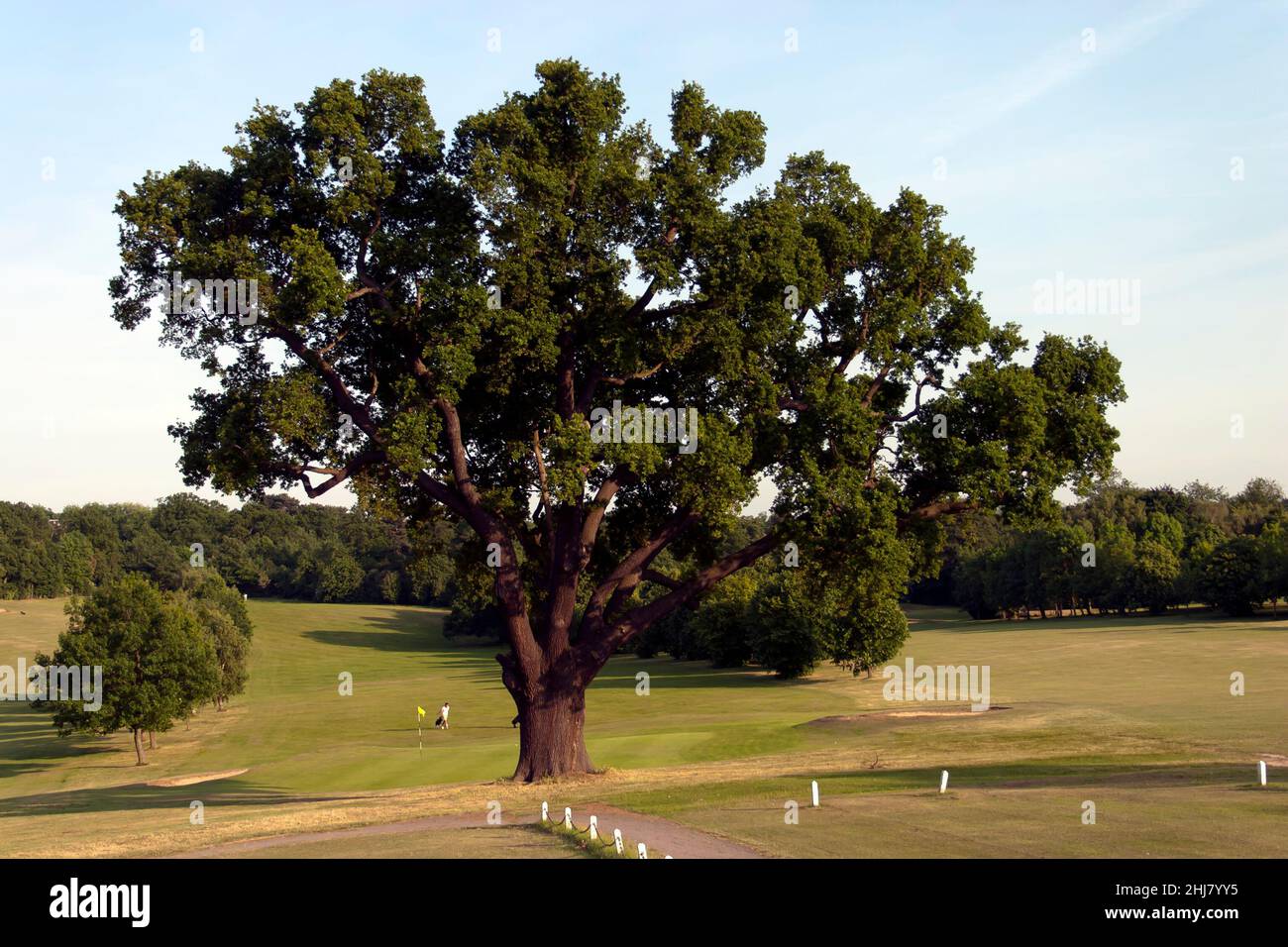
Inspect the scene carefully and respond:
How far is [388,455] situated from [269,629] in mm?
134462

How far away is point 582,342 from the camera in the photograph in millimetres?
29781

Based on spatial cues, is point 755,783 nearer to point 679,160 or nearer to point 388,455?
point 388,455

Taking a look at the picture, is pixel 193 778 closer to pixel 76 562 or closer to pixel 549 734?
pixel 549 734

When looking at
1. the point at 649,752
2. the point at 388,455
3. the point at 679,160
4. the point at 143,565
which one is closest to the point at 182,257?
the point at 388,455

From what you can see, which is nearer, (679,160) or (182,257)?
(182,257)

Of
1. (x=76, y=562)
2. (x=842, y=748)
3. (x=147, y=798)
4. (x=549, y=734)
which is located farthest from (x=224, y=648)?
(x=76, y=562)

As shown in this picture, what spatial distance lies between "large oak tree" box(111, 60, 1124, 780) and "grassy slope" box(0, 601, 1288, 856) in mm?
7009

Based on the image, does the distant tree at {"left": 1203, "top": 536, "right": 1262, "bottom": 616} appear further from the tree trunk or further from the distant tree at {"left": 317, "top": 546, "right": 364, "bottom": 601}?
the distant tree at {"left": 317, "top": 546, "right": 364, "bottom": 601}
